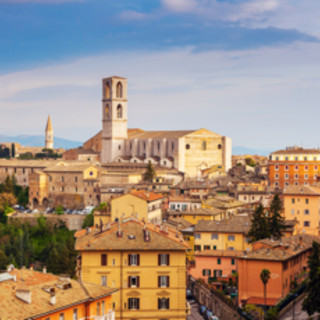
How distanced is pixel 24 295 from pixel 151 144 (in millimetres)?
69851

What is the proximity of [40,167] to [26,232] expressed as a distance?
16.2 meters

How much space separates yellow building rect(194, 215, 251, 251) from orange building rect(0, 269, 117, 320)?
73.6 ft

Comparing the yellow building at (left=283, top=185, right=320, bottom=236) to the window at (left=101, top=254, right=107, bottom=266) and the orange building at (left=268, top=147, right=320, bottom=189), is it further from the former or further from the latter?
the window at (left=101, top=254, right=107, bottom=266)

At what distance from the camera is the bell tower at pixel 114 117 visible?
93.2m

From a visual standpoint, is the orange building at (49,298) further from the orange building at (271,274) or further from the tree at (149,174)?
the tree at (149,174)

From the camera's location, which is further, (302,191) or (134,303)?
(302,191)

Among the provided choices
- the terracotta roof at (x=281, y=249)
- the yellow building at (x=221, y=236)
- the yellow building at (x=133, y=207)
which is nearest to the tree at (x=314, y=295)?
the terracotta roof at (x=281, y=249)

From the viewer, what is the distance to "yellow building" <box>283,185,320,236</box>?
5250 centimetres

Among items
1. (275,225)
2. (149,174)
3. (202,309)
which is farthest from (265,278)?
(149,174)

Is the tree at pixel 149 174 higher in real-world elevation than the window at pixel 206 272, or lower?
higher

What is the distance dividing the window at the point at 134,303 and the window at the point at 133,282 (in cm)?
56

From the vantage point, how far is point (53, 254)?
2309 inches

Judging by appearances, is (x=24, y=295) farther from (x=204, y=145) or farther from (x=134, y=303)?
(x=204, y=145)

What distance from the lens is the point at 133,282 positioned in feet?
103
